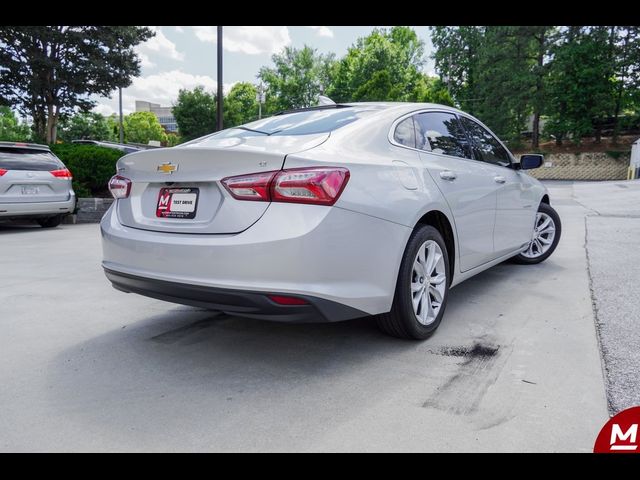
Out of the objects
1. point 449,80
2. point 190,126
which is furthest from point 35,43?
point 449,80

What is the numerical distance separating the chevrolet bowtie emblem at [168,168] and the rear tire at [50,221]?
25.3 ft

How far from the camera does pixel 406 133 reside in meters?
3.33

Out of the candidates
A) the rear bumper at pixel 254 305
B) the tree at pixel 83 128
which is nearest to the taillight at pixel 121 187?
the rear bumper at pixel 254 305

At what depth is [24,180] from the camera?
837 cm

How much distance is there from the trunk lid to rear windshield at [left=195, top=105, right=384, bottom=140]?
0.55 ft

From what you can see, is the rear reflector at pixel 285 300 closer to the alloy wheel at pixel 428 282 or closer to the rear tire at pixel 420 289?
the rear tire at pixel 420 289

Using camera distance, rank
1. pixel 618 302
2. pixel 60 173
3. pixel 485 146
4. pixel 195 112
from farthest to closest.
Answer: pixel 195 112, pixel 60 173, pixel 485 146, pixel 618 302

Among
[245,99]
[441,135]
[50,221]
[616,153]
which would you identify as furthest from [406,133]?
[245,99]

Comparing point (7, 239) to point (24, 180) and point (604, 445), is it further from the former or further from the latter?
point (604, 445)

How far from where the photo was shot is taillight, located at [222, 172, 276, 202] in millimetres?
2508

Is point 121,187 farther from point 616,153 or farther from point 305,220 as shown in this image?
point 616,153

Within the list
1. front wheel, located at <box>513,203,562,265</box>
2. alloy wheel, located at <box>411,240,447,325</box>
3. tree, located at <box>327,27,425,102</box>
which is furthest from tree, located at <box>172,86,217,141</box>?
alloy wheel, located at <box>411,240,447,325</box>

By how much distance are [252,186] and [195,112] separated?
46.2 meters

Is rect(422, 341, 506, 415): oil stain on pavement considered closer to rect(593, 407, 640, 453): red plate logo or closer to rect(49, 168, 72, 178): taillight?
rect(593, 407, 640, 453): red plate logo
